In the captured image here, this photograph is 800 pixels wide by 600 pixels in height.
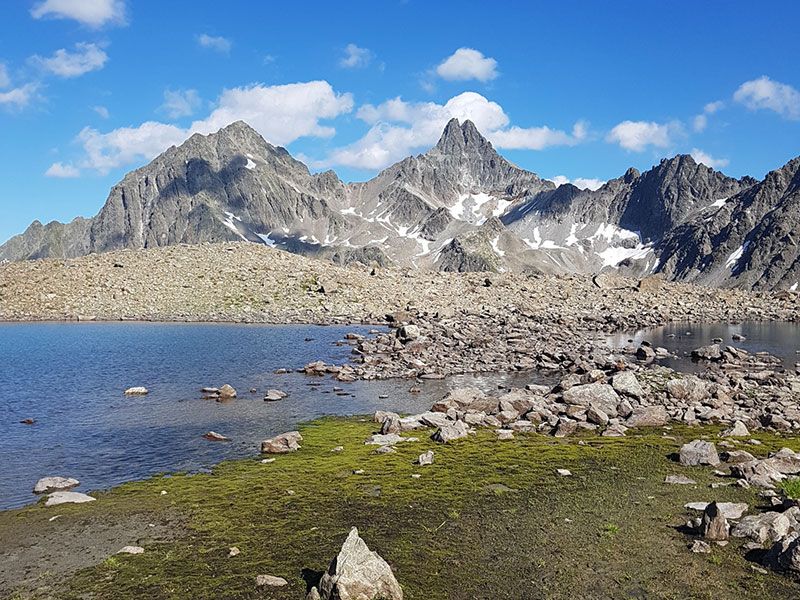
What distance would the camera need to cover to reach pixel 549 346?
231 ft

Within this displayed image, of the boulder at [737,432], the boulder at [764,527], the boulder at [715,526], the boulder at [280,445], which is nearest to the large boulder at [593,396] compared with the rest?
the boulder at [737,432]

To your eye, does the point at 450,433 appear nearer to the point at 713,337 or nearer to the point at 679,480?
the point at 679,480

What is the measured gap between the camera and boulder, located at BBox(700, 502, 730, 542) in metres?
18.2

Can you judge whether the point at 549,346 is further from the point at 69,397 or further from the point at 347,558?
the point at 347,558

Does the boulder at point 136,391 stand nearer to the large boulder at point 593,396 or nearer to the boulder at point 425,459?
the boulder at point 425,459

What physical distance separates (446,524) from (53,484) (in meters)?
16.4

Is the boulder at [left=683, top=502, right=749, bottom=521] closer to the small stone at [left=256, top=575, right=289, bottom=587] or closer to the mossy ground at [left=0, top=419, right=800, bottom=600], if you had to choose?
the mossy ground at [left=0, top=419, right=800, bottom=600]

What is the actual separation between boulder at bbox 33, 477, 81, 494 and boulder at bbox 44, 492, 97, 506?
118 cm

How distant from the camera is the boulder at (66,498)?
→ 22.6 meters

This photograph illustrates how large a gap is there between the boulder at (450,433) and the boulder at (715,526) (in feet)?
46.7

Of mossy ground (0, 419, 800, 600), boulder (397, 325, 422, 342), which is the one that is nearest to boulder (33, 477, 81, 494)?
mossy ground (0, 419, 800, 600)

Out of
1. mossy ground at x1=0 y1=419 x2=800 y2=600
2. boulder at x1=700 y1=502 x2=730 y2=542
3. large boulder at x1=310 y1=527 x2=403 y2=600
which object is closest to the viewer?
large boulder at x1=310 y1=527 x2=403 y2=600

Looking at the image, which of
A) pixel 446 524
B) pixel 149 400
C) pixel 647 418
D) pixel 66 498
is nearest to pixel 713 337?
pixel 647 418

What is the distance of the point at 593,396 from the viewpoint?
3825 centimetres
